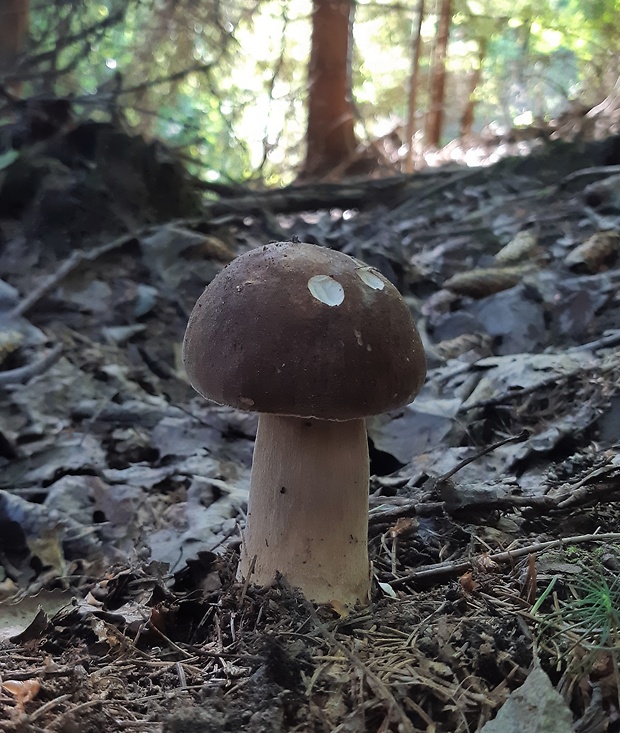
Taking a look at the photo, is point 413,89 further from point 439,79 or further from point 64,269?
point 64,269

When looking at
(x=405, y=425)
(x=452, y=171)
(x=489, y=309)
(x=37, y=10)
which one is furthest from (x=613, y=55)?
(x=405, y=425)

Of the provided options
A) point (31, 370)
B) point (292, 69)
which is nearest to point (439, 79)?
→ point (292, 69)

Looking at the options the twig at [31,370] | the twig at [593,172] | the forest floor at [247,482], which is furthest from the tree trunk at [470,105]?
the twig at [31,370]

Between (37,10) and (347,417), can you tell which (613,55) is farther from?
(347,417)

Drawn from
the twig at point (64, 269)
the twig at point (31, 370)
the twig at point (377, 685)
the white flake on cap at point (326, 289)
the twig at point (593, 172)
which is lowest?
the twig at point (377, 685)

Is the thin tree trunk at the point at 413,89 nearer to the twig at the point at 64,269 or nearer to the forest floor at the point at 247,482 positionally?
the forest floor at the point at 247,482

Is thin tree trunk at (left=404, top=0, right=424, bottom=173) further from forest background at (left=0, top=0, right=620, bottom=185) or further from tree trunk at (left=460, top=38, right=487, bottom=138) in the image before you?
tree trunk at (left=460, top=38, right=487, bottom=138)

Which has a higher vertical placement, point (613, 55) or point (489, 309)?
point (613, 55)
